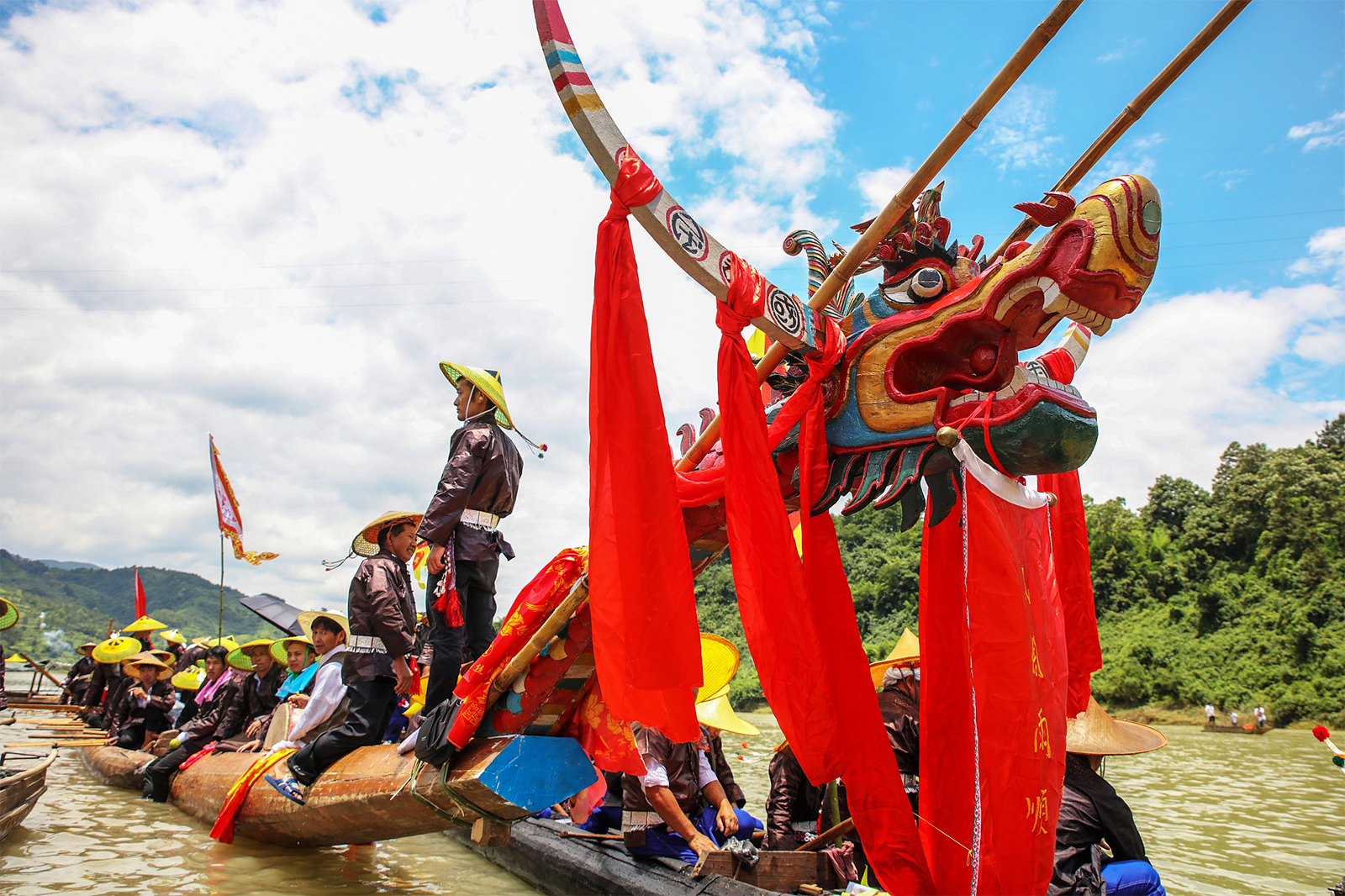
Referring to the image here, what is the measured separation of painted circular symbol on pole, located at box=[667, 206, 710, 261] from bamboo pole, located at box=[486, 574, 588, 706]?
1.45 metres

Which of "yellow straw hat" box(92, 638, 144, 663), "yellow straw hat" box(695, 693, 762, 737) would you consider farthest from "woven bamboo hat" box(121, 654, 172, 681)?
"yellow straw hat" box(695, 693, 762, 737)

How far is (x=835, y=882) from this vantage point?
4039 millimetres

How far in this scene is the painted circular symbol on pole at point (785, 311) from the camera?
238cm

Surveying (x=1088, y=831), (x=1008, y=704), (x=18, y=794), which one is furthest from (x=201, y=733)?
(x=1008, y=704)

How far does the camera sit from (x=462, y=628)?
4023 mm

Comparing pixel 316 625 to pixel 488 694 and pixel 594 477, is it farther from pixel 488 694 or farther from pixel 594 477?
pixel 594 477

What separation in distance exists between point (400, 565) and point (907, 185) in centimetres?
402

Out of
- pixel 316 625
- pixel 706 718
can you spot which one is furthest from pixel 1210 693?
pixel 316 625

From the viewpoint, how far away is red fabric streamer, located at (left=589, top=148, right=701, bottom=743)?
217 cm

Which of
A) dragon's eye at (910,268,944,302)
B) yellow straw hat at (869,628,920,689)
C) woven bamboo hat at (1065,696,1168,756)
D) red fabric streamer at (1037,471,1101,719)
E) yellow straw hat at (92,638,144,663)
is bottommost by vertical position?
yellow straw hat at (92,638,144,663)

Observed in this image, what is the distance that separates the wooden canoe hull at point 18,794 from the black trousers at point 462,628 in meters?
3.76

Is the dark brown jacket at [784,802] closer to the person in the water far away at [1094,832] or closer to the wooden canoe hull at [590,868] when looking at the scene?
the wooden canoe hull at [590,868]

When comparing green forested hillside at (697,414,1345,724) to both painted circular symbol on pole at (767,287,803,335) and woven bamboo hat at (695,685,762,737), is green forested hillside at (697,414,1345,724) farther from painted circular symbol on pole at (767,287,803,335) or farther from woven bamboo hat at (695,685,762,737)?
painted circular symbol on pole at (767,287,803,335)

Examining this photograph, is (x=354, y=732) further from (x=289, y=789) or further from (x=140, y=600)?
(x=140, y=600)
